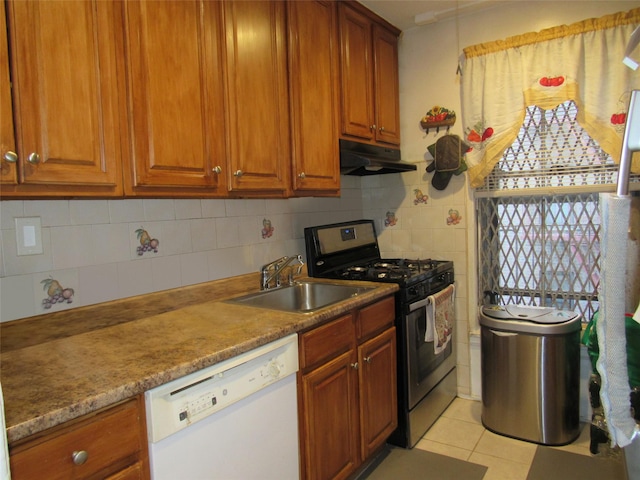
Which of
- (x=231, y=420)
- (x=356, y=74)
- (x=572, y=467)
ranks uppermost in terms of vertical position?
(x=356, y=74)

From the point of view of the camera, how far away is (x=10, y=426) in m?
0.88

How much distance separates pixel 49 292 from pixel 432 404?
214 cm

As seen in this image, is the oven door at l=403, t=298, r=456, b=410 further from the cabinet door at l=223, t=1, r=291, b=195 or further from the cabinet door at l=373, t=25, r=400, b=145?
the cabinet door at l=373, t=25, r=400, b=145

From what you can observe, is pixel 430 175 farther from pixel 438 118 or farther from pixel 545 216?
pixel 545 216

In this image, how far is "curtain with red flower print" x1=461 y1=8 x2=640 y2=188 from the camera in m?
2.42

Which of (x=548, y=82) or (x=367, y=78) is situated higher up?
(x=367, y=78)

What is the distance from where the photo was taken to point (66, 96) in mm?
1299

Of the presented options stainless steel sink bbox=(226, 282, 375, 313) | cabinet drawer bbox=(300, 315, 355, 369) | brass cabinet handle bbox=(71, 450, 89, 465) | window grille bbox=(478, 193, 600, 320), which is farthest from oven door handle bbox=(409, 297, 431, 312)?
brass cabinet handle bbox=(71, 450, 89, 465)

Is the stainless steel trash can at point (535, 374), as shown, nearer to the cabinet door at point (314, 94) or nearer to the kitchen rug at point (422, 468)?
the kitchen rug at point (422, 468)

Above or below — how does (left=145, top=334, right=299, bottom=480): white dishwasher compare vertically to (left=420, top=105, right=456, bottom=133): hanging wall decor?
below

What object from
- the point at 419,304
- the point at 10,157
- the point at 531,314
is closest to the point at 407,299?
the point at 419,304

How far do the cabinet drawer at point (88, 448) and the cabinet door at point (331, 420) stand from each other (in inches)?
28.9

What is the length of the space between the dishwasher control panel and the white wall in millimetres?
1733

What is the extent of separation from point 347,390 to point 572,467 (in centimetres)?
125
